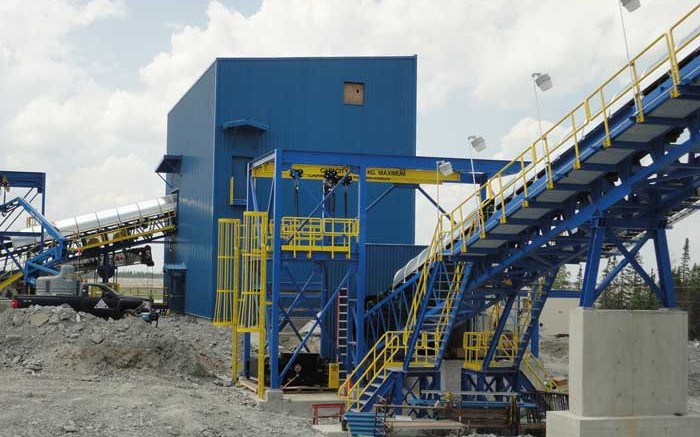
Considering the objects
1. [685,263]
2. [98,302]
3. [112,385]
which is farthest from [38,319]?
[685,263]

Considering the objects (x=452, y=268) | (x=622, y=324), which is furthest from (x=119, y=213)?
(x=622, y=324)

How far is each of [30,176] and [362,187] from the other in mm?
28345

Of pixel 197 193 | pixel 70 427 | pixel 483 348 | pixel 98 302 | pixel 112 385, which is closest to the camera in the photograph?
pixel 70 427

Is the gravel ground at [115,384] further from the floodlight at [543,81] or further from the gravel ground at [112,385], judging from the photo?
the floodlight at [543,81]

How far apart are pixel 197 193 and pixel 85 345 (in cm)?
2012

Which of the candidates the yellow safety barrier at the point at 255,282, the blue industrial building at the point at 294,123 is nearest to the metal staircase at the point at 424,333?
the yellow safety barrier at the point at 255,282

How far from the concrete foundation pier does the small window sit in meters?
29.3

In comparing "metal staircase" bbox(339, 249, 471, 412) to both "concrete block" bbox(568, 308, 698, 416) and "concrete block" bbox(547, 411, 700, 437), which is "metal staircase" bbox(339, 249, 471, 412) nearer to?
"concrete block" bbox(568, 308, 698, 416)

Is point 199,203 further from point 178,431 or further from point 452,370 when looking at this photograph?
point 178,431

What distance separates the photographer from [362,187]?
25844 mm

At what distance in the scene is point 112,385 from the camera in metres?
24.8

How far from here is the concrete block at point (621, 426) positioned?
16.9 meters

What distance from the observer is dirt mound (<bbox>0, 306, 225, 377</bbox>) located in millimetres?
27469

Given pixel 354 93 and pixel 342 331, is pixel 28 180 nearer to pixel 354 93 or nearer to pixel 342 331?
pixel 354 93
